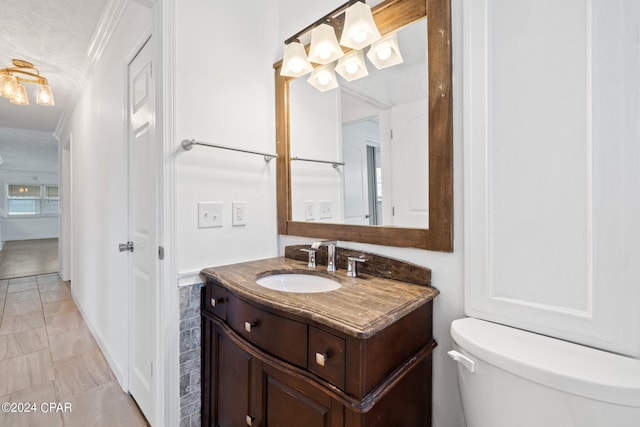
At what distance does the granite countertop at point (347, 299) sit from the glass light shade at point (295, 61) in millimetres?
1002

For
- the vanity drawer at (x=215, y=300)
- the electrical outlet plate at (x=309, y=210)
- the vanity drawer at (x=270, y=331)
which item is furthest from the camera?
the electrical outlet plate at (x=309, y=210)

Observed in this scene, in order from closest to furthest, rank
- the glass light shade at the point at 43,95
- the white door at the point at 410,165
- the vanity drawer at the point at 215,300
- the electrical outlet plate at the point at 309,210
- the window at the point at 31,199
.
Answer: the white door at the point at 410,165
the vanity drawer at the point at 215,300
the electrical outlet plate at the point at 309,210
the glass light shade at the point at 43,95
the window at the point at 31,199

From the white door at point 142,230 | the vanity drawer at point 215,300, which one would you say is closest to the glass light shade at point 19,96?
the white door at point 142,230

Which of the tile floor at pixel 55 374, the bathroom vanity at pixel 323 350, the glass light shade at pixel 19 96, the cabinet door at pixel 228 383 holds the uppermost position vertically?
the glass light shade at pixel 19 96

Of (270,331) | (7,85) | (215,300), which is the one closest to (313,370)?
(270,331)

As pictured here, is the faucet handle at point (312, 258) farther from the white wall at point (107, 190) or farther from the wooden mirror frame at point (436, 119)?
the white wall at point (107, 190)

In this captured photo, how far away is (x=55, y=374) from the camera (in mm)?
1992

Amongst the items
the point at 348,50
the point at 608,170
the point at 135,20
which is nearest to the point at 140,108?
the point at 135,20

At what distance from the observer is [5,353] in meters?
2.23

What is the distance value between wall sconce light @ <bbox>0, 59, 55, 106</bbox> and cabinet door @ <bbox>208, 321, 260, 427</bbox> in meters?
2.66

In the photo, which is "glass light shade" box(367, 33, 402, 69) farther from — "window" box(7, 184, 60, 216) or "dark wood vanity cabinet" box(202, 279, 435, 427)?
"window" box(7, 184, 60, 216)

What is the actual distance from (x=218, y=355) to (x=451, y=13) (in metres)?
1.61

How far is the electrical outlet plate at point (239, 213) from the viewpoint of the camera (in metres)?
1.49

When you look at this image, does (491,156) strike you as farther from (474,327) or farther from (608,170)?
(474,327)
